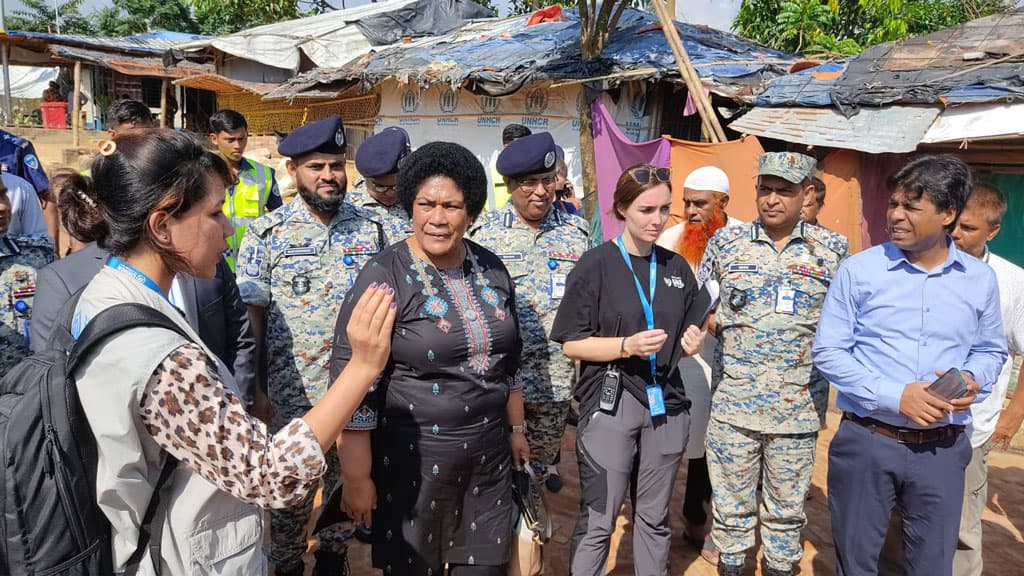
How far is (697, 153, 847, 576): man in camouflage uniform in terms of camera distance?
3.08m

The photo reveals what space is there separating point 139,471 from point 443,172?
1.33 meters

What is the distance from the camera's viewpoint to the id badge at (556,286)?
136 inches

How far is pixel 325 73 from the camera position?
1266 centimetres

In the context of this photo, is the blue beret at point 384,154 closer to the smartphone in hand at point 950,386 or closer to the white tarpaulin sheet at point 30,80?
the smartphone in hand at point 950,386

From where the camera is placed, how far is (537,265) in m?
3.48

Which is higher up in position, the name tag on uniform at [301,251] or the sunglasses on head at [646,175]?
the sunglasses on head at [646,175]

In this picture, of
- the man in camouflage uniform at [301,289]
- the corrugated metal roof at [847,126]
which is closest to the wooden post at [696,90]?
the corrugated metal roof at [847,126]

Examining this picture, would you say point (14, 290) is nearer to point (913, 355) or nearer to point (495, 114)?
point (913, 355)

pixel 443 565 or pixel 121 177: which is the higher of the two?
pixel 121 177

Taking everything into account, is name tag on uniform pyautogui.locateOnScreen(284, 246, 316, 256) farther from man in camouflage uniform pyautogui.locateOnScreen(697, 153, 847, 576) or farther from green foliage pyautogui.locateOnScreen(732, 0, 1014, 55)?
green foliage pyautogui.locateOnScreen(732, 0, 1014, 55)

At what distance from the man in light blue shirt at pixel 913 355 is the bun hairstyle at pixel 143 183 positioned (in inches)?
93.6

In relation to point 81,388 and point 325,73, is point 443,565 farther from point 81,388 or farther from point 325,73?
point 325,73

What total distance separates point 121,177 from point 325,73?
39.9ft

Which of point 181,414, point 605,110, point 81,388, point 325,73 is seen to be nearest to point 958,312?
point 181,414
